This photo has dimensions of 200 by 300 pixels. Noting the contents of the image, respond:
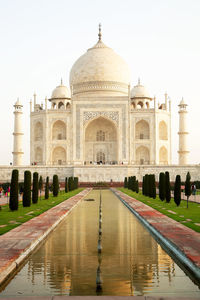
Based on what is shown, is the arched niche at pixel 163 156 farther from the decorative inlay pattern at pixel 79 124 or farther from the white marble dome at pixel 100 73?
the white marble dome at pixel 100 73

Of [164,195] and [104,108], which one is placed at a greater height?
[104,108]

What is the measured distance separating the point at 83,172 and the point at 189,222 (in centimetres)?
1741

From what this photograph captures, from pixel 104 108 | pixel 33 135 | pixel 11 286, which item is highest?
pixel 104 108

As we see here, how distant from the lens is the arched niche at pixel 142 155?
28234mm

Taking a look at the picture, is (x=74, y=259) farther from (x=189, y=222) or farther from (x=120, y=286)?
(x=189, y=222)

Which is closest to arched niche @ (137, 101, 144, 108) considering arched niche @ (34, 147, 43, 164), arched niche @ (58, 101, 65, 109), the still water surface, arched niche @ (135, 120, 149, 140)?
arched niche @ (135, 120, 149, 140)

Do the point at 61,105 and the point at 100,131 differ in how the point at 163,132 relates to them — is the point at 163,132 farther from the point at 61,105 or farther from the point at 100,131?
the point at 61,105

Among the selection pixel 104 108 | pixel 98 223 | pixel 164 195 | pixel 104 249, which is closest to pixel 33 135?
pixel 104 108

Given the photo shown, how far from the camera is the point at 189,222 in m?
6.54

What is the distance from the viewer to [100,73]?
30.3 meters

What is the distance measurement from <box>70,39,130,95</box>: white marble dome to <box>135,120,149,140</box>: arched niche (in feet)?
11.4

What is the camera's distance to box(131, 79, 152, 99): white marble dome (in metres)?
30.7

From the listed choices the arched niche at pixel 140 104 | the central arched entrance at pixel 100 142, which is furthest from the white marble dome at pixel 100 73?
the central arched entrance at pixel 100 142

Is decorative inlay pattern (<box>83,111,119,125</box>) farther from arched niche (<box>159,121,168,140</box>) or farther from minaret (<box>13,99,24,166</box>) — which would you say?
minaret (<box>13,99,24,166</box>)
